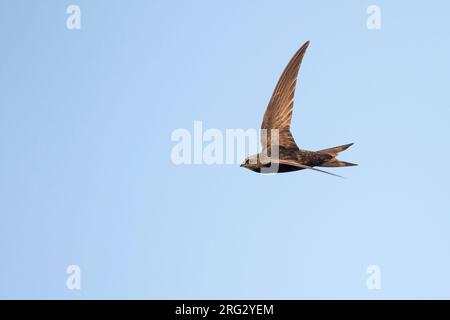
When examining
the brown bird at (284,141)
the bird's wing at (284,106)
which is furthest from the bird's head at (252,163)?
the bird's wing at (284,106)

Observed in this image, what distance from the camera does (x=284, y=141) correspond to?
1538 cm

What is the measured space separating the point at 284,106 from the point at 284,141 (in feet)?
2.22

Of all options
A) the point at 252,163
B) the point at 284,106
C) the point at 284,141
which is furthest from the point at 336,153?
the point at 252,163

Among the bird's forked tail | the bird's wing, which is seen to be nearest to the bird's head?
the bird's wing

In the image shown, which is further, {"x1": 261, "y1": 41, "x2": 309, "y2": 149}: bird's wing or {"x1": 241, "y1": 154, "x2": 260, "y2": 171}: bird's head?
{"x1": 241, "y1": 154, "x2": 260, "y2": 171}: bird's head

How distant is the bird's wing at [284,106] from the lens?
15.0 metres

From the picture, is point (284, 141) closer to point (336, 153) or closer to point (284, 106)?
point (284, 106)

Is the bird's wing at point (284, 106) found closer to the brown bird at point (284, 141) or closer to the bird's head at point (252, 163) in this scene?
the brown bird at point (284, 141)

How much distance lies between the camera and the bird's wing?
15047 millimetres

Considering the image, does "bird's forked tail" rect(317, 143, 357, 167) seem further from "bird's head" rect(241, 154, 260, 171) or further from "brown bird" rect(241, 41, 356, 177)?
"bird's head" rect(241, 154, 260, 171)
